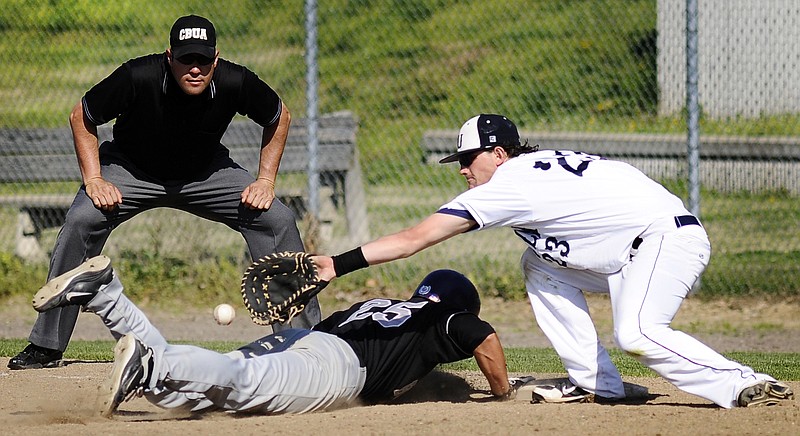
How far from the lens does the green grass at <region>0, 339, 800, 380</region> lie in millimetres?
6469

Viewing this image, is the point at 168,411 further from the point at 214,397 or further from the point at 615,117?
the point at 615,117

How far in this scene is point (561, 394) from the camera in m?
5.23

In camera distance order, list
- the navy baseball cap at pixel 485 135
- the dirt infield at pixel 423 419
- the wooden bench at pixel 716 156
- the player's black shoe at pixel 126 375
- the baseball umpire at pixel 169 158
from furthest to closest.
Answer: the wooden bench at pixel 716 156
the baseball umpire at pixel 169 158
the navy baseball cap at pixel 485 135
the dirt infield at pixel 423 419
the player's black shoe at pixel 126 375

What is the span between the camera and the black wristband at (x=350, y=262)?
459cm

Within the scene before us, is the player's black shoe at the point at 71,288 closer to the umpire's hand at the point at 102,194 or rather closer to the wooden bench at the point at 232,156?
the umpire's hand at the point at 102,194

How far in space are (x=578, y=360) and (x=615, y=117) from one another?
6.33m

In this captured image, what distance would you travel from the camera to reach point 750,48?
1119cm

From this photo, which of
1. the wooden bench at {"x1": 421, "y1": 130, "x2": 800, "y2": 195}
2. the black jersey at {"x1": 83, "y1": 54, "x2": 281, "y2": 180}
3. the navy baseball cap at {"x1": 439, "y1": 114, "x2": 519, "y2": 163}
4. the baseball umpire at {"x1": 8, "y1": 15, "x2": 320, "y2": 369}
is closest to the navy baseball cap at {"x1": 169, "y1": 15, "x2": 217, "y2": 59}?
the baseball umpire at {"x1": 8, "y1": 15, "x2": 320, "y2": 369}

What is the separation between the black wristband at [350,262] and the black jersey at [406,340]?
0.55 meters

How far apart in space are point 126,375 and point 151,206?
2215 millimetres

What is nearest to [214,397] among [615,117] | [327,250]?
[327,250]

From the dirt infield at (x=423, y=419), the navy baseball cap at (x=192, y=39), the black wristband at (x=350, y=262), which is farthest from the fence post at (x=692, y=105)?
the black wristband at (x=350, y=262)

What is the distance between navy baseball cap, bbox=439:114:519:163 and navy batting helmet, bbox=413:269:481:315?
0.67m

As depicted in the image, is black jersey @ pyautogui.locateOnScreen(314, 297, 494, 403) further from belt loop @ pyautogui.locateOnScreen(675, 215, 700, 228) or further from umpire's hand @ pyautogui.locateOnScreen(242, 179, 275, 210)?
umpire's hand @ pyautogui.locateOnScreen(242, 179, 275, 210)
